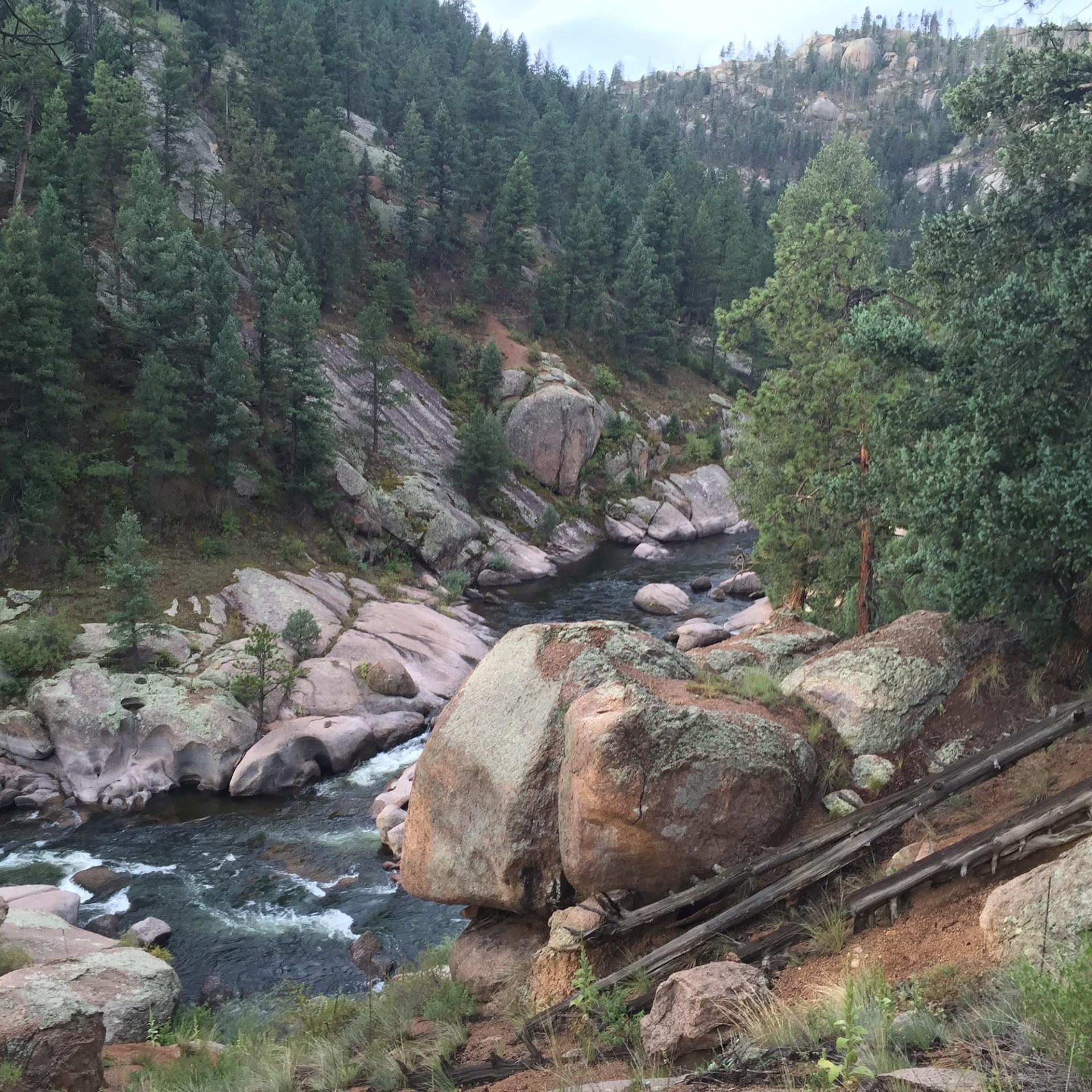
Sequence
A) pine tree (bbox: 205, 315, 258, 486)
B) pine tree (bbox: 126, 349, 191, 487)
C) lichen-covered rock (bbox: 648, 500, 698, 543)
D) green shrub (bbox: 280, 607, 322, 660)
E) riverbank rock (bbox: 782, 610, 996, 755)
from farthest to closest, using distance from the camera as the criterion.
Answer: lichen-covered rock (bbox: 648, 500, 698, 543)
pine tree (bbox: 205, 315, 258, 486)
pine tree (bbox: 126, 349, 191, 487)
green shrub (bbox: 280, 607, 322, 660)
riverbank rock (bbox: 782, 610, 996, 755)

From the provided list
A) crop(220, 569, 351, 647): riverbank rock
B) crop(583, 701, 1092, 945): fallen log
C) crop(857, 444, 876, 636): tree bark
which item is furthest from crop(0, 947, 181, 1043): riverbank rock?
crop(220, 569, 351, 647): riverbank rock

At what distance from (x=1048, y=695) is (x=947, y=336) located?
496 centimetres

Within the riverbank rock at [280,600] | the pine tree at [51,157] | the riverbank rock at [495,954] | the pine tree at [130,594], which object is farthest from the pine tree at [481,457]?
the riverbank rock at [495,954]

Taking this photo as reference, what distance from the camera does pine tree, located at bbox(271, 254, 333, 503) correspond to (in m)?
35.0

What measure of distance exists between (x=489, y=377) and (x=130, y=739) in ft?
115

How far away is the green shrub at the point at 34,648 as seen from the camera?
76.7 feet

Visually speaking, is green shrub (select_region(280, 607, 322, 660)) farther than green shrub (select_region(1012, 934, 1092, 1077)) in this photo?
Yes

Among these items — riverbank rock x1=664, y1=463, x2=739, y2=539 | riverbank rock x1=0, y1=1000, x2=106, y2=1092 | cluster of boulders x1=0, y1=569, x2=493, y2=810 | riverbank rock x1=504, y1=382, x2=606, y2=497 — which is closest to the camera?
riverbank rock x1=0, y1=1000, x2=106, y2=1092

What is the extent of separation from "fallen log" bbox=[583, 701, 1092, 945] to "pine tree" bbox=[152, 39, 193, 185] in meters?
48.3

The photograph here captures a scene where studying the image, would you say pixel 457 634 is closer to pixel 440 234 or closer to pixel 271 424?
pixel 271 424

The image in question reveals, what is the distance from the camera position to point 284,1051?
29.3ft

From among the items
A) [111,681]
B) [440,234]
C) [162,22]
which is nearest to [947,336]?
[111,681]

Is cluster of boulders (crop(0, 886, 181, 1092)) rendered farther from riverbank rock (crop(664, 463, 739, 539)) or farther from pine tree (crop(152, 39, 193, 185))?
riverbank rock (crop(664, 463, 739, 539))

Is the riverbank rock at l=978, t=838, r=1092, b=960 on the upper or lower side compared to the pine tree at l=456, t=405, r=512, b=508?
lower
